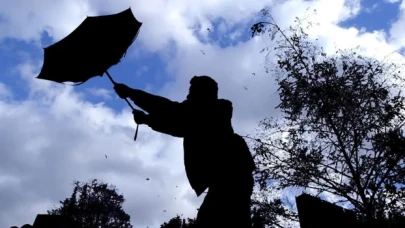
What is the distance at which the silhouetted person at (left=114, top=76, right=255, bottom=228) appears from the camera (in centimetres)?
271

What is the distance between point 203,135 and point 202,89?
0.43m

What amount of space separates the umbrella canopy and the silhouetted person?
1.61 feet

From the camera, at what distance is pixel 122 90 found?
11.1ft

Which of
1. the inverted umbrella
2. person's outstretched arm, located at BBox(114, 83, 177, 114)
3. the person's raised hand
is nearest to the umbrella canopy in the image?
the inverted umbrella

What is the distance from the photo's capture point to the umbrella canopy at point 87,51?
3.48 metres

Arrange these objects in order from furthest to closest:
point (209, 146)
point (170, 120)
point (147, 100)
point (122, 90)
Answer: point (122, 90)
point (147, 100)
point (170, 120)
point (209, 146)

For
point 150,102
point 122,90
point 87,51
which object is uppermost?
point 87,51

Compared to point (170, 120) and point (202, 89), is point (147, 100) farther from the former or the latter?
point (202, 89)

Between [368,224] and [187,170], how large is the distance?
140cm

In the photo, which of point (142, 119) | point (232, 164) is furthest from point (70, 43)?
point (232, 164)

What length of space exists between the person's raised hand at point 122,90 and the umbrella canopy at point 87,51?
0.26 metres

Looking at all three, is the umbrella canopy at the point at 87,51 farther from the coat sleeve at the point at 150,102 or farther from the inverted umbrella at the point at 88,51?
the coat sleeve at the point at 150,102

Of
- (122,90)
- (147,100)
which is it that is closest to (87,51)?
(122,90)

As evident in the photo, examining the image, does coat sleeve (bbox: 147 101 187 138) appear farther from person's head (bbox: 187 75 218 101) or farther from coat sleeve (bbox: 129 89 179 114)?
person's head (bbox: 187 75 218 101)
